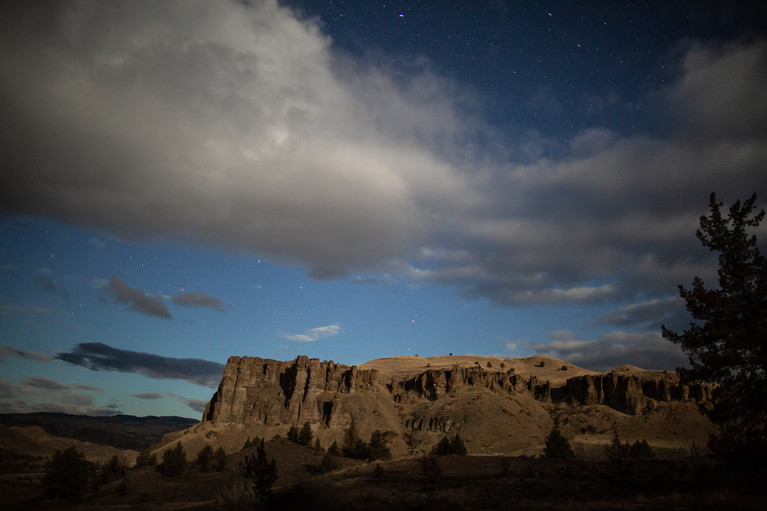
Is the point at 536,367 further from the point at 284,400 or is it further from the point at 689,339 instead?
the point at 689,339

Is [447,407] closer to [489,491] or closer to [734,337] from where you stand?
[489,491]

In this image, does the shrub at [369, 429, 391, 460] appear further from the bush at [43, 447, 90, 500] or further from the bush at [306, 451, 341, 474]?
the bush at [43, 447, 90, 500]

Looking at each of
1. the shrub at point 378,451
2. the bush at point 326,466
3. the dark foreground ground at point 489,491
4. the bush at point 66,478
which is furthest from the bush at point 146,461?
the shrub at point 378,451

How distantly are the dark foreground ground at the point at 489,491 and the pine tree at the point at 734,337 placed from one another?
5.68 feet

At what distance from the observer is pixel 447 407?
8944 cm

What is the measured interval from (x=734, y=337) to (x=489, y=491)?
12.6 metres

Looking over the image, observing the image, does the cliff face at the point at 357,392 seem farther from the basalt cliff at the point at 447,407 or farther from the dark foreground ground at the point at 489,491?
the dark foreground ground at the point at 489,491

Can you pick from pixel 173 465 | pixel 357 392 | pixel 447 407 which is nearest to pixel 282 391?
pixel 357 392

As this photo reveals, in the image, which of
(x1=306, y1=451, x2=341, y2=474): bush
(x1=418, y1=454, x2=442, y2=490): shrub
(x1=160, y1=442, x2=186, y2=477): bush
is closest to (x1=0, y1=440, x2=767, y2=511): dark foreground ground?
(x1=418, y1=454, x2=442, y2=490): shrub

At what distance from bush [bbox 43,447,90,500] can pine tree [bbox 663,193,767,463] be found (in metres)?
45.4

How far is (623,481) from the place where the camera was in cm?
1798

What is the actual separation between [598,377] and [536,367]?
68021 mm

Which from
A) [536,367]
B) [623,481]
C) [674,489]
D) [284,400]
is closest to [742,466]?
[674,489]

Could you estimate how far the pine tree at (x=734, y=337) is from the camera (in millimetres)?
15758
